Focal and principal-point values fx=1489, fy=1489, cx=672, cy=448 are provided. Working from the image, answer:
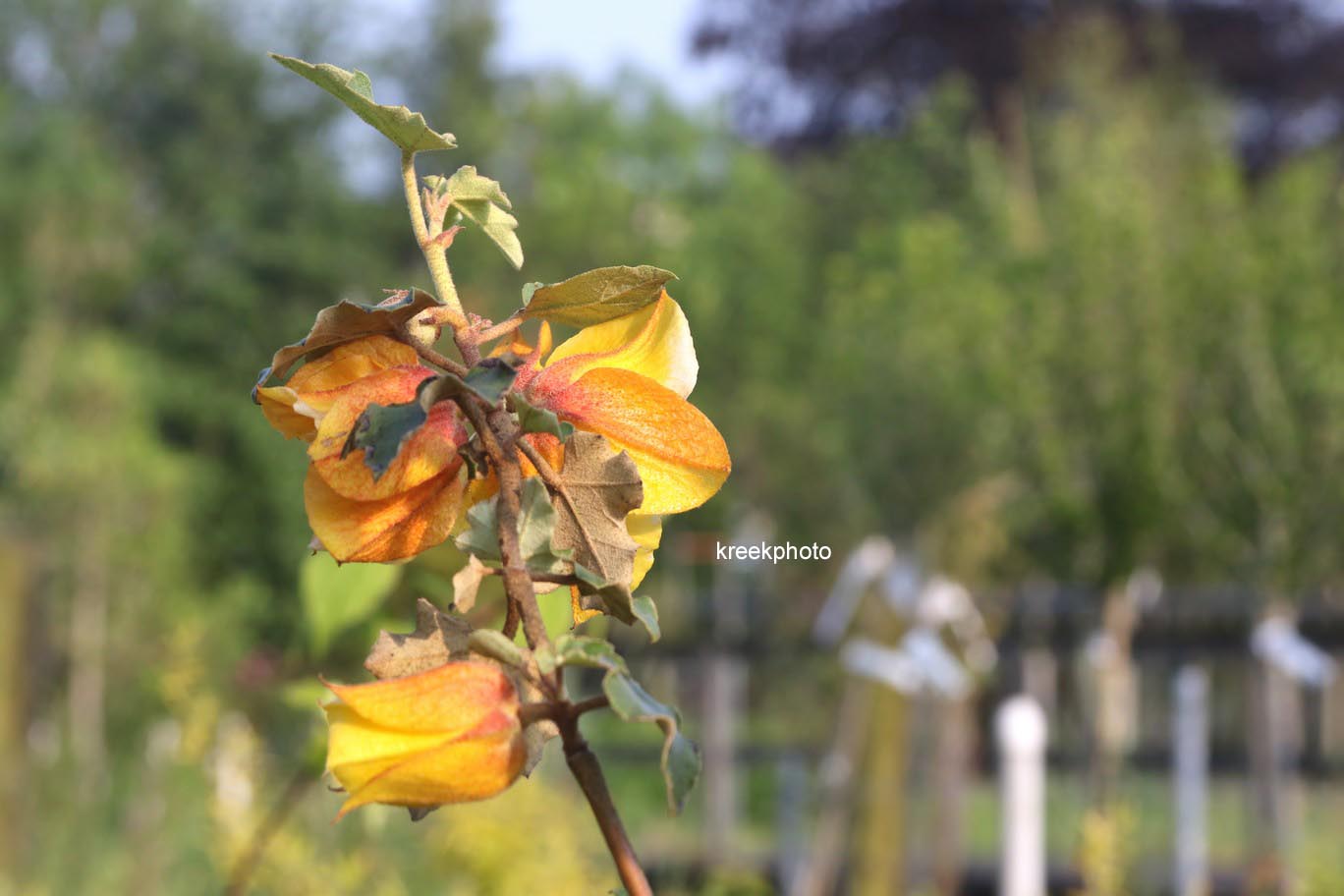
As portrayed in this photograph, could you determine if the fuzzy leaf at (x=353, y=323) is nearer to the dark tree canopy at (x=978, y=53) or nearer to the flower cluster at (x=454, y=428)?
the flower cluster at (x=454, y=428)

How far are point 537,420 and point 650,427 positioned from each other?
0.02 meters

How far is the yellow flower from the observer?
0.59ft

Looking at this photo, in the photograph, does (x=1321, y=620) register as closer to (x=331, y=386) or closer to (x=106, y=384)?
(x=331, y=386)

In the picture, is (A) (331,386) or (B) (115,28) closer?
(A) (331,386)

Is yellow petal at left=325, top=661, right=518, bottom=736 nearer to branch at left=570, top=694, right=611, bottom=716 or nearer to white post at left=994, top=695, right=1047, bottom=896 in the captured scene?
branch at left=570, top=694, right=611, bottom=716

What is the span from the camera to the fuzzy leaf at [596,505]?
207 mm

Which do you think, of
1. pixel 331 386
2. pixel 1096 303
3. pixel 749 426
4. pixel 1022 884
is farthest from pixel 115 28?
pixel 331 386

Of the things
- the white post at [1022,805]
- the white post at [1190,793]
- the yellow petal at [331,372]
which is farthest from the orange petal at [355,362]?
the white post at [1190,793]

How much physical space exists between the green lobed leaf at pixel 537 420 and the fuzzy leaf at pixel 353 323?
0.02 metres

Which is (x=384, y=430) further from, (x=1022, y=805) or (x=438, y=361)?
(x=1022, y=805)

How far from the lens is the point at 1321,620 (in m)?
3.55

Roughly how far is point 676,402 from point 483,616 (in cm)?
58

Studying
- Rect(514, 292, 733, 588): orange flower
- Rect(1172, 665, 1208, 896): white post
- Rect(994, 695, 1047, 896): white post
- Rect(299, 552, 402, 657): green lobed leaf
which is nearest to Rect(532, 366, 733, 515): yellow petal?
Rect(514, 292, 733, 588): orange flower

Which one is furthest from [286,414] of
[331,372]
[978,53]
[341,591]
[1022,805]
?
[978,53]
